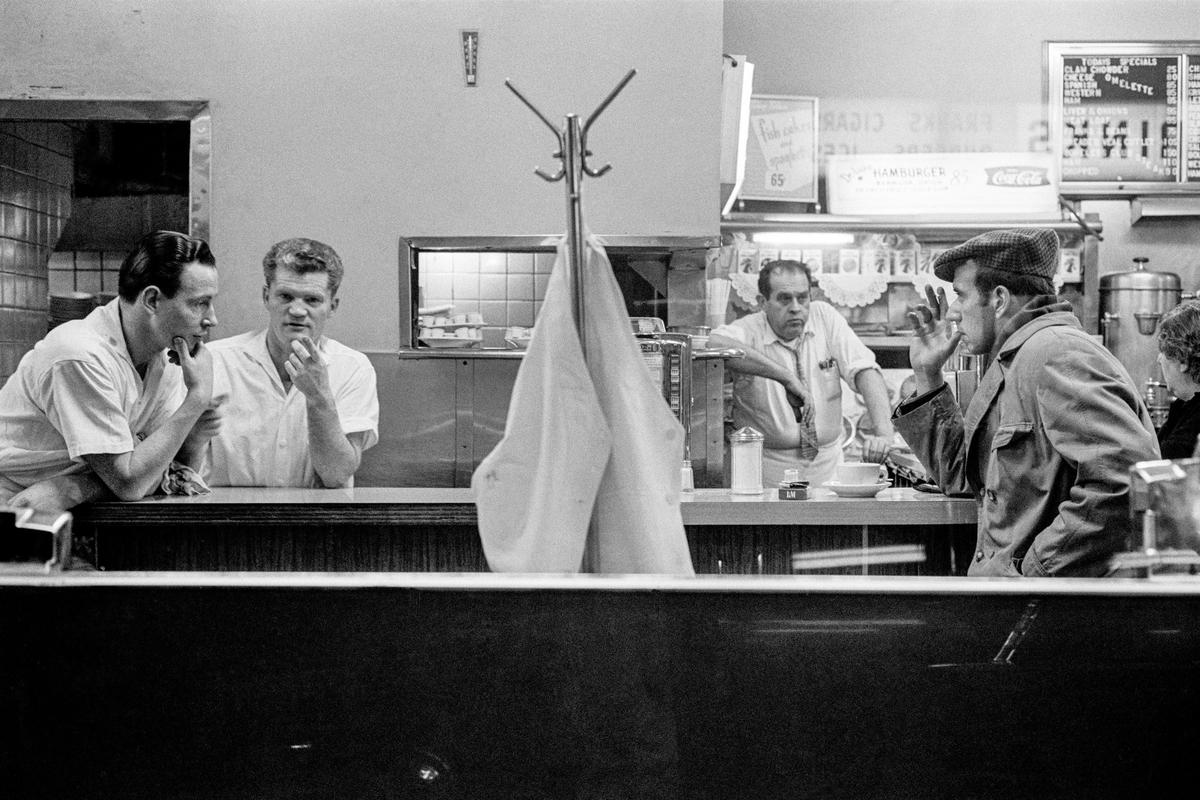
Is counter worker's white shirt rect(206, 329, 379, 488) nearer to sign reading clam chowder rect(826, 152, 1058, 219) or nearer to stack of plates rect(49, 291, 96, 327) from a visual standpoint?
stack of plates rect(49, 291, 96, 327)

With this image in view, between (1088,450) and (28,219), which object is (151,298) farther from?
(28,219)

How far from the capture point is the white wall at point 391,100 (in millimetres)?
4762

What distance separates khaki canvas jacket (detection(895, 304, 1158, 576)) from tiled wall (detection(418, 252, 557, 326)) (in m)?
2.76

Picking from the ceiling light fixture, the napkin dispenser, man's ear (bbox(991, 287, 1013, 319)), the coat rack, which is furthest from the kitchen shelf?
the napkin dispenser

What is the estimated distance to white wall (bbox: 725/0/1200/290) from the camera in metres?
6.91

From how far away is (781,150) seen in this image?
6.50 meters

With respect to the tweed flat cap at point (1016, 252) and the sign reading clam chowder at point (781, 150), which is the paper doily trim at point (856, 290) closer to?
the sign reading clam chowder at point (781, 150)

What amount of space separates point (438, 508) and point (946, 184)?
4.22 m

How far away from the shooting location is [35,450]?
302cm

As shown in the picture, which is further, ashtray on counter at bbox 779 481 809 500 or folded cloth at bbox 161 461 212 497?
ashtray on counter at bbox 779 481 809 500

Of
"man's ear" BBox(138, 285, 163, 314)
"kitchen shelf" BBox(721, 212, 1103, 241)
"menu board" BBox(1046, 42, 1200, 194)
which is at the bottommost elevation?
"man's ear" BBox(138, 285, 163, 314)

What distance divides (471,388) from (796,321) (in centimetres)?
168

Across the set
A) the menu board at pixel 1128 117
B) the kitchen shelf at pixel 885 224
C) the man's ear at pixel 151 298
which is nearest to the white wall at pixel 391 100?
the kitchen shelf at pixel 885 224

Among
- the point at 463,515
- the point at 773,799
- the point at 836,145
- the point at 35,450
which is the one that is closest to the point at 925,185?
the point at 836,145
